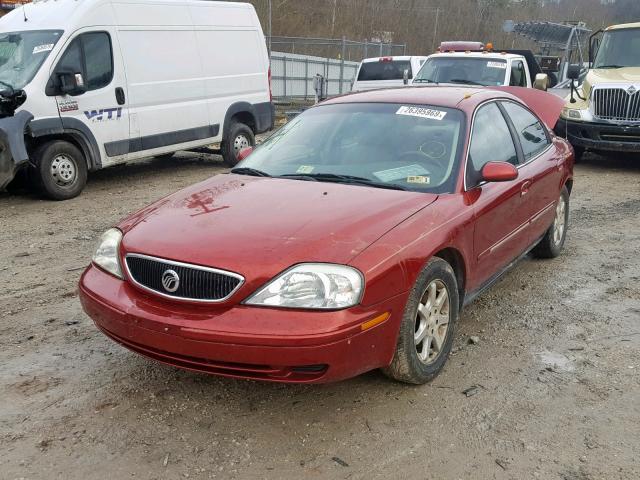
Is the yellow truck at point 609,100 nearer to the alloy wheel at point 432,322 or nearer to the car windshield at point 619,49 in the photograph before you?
the car windshield at point 619,49

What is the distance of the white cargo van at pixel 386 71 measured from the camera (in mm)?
14273

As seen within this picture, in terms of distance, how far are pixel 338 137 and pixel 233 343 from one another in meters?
1.87

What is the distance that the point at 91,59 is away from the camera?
8016mm

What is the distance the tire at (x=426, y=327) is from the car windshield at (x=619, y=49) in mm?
9244

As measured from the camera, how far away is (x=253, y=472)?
2666 millimetres

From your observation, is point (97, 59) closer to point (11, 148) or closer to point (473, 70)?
point (11, 148)

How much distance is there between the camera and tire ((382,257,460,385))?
3096 mm

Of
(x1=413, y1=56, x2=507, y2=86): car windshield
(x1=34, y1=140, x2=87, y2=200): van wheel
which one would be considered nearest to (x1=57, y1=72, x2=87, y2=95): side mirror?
(x1=34, y1=140, x2=87, y2=200): van wheel

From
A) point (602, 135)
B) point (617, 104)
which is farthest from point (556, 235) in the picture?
point (617, 104)

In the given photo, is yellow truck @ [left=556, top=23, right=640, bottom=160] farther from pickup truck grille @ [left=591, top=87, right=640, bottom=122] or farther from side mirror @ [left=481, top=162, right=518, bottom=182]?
→ side mirror @ [left=481, top=162, right=518, bottom=182]

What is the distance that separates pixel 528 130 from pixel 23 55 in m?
6.25

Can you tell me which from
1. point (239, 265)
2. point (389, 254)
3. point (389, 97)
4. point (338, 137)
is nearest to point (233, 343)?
point (239, 265)

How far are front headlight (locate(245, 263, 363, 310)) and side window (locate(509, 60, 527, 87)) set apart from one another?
9.69 m

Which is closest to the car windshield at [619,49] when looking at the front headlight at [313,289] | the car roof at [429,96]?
the car roof at [429,96]
